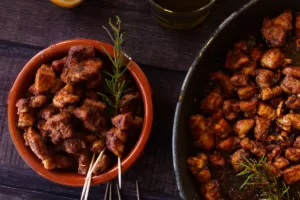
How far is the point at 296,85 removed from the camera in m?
1.61

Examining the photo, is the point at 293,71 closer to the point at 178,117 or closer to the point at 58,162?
the point at 178,117

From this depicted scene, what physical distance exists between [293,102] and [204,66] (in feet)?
1.24

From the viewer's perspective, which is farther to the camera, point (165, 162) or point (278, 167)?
point (165, 162)

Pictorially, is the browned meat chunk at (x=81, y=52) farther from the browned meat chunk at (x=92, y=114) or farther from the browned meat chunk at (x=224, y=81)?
the browned meat chunk at (x=224, y=81)

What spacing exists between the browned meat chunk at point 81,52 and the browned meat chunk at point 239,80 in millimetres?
566

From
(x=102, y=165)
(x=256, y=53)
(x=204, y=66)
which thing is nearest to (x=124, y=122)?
(x=102, y=165)

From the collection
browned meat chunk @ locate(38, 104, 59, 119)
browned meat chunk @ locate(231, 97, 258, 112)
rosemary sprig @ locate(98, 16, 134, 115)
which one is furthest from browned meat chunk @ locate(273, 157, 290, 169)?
browned meat chunk @ locate(38, 104, 59, 119)

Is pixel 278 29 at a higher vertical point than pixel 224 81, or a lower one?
higher

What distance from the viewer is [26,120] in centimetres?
154

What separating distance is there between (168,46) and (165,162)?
0.51 metres

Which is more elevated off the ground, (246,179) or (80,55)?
(80,55)

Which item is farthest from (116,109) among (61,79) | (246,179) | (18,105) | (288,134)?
(288,134)

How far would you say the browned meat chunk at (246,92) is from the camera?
164cm

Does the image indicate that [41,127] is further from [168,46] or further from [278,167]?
[278,167]
